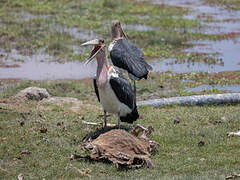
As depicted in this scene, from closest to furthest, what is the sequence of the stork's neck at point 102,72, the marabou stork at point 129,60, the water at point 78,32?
the stork's neck at point 102,72 → the marabou stork at point 129,60 → the water at point 78,32

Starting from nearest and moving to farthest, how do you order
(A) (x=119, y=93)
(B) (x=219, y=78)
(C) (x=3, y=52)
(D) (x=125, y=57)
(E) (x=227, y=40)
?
(A) (x=119, y=93), (D) (x=125, y=57), (B) (x=219, y=78), (C) (x=3, y=52), (E) (x=227, y=40)

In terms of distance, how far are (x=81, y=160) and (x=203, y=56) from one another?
10.5 meters

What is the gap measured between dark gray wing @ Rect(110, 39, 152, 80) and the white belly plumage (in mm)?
1645

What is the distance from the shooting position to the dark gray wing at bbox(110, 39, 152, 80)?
31.4 feet

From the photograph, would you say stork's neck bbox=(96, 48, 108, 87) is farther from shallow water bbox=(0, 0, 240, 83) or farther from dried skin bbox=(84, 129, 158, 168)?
shallow water bbox=(0, 0, 240, 83)

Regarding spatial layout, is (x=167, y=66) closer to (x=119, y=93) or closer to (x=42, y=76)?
(x=42, y=76)

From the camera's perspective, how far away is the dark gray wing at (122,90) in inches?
303

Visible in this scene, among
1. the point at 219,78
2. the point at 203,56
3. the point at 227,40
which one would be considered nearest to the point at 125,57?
the point at 219,78

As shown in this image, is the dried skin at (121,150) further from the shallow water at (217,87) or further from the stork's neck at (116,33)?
the shallow water at (217,87)

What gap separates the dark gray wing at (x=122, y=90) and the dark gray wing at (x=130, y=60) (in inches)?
65.2

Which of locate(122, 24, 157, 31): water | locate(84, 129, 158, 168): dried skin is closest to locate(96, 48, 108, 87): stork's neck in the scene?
locate(84, 129, 158, 168): dried skin

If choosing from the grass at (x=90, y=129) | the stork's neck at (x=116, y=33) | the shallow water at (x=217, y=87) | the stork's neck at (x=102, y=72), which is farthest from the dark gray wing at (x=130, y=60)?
the shallow water at (x=217, y=87)

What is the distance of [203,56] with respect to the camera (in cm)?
1698

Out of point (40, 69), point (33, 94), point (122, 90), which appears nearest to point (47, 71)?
point (40, 69)
